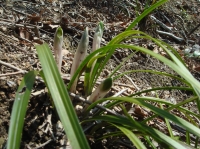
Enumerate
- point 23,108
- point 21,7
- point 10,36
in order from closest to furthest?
1. point 23,108
2. point 10,36
3. point 21,7

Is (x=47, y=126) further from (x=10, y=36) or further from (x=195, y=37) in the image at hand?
(x=195, y=37)

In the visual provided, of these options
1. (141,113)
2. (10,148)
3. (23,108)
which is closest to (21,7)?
(141,113)

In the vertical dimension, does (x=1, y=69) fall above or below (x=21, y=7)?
below

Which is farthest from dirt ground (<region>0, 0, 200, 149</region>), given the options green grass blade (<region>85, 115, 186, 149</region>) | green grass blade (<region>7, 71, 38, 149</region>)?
green grass blade (<region>7, 71, 38, 149</region>)

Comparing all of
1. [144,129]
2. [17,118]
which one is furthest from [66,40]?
[17,118]

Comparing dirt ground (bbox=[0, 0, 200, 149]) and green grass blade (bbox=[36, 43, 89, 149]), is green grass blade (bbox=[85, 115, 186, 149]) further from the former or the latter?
green grass blade (bbox=[36, 43, 89, 149])

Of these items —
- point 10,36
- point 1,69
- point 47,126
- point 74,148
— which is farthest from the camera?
point 10,36

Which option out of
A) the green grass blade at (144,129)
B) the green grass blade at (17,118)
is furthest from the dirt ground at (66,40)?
the green grass blade at (17,118)
